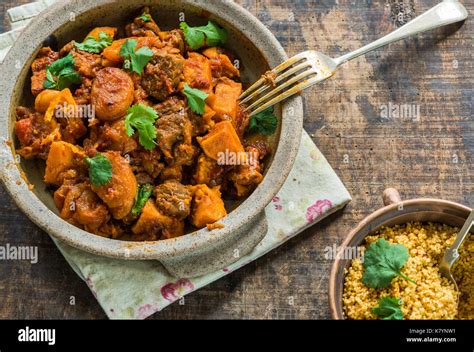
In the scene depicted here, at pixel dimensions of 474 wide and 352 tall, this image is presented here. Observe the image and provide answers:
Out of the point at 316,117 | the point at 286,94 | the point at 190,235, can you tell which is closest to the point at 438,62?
the point at 316,117

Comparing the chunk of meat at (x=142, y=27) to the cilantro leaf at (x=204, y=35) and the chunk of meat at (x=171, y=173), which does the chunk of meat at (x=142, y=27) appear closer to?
the cilantro leaf at (x=204, y=35)

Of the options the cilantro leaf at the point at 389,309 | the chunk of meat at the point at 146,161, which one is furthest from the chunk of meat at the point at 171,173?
the cilantro leaf at the point at 389,309

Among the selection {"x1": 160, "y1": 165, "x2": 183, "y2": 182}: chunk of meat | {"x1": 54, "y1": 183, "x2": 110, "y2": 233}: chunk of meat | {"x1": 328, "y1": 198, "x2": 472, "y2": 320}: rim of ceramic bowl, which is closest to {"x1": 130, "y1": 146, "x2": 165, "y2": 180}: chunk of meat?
{"x1": 160, "y1": 165, "x2": 183, "y2": 182}: chunk of meat

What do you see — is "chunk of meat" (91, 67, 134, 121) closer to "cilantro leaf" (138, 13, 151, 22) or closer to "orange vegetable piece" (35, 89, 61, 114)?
"orange vegetable piece" (35, 89, 61, 114)

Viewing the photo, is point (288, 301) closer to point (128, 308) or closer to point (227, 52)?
point (128, 308)
